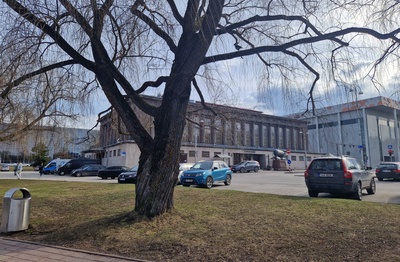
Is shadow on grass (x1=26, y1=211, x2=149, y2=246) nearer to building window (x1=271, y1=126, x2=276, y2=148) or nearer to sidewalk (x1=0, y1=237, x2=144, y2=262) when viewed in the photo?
sidewalk (x1=0, y1=237, x2=144, y2=262)

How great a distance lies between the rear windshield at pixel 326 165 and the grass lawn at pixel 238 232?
297cm

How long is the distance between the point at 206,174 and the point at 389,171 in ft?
50.6

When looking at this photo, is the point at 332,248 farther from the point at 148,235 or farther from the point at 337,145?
the point at 148,235

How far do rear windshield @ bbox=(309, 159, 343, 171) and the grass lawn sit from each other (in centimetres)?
297

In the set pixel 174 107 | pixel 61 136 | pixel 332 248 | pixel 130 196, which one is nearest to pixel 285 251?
pixel 332 248

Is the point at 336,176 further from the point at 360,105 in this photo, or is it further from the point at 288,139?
the point at 288,139

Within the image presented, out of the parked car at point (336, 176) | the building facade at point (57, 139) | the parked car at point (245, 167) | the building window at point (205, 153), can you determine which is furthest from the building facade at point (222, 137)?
the parked car at point (245, 167)

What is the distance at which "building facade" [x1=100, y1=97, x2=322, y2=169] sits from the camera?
425 inches

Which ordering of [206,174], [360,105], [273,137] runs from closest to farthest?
[360,105] → [206,174] → [273,137]

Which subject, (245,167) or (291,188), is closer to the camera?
(291,188)

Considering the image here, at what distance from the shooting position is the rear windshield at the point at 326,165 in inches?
434

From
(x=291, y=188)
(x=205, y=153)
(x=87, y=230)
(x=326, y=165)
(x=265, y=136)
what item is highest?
(x=265, y=136)

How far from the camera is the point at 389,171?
22781mm

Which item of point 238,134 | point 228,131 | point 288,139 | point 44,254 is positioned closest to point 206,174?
point 238,134
